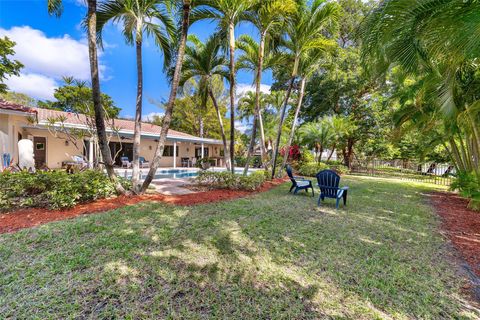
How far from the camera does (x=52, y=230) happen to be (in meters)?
4.04

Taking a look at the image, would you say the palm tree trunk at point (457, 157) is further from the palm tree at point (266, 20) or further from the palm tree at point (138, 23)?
the palm tree at point (138, 23)

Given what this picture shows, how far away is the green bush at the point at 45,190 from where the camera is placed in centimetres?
515

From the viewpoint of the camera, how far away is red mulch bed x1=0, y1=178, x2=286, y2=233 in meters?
4.41

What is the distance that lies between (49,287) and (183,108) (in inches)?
1119

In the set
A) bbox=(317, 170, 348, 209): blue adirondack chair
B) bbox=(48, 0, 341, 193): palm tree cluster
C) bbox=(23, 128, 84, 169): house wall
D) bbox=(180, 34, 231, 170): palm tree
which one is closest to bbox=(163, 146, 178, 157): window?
bbox=(23, 128, 84, 169): house wall

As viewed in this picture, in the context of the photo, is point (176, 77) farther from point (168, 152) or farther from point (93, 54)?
point (168, 152)

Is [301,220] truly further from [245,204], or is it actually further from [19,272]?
[19,272]

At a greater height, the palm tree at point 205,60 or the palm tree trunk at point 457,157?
the palm tree at point 205,60

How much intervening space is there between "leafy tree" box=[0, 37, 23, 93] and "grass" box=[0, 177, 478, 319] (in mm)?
16599

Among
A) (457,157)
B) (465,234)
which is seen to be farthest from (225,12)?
(457,157)

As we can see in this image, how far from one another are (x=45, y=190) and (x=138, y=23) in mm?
5618

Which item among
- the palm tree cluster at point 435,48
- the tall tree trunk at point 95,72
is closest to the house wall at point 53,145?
the tall tree trunk at point 95,72

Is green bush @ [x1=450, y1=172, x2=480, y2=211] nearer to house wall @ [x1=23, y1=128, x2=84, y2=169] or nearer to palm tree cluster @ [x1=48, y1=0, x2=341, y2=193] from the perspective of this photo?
palm tree cluster @ [x1=48, y1=0, x2=341, y2=193]

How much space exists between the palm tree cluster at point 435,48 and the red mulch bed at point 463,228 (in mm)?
1267
